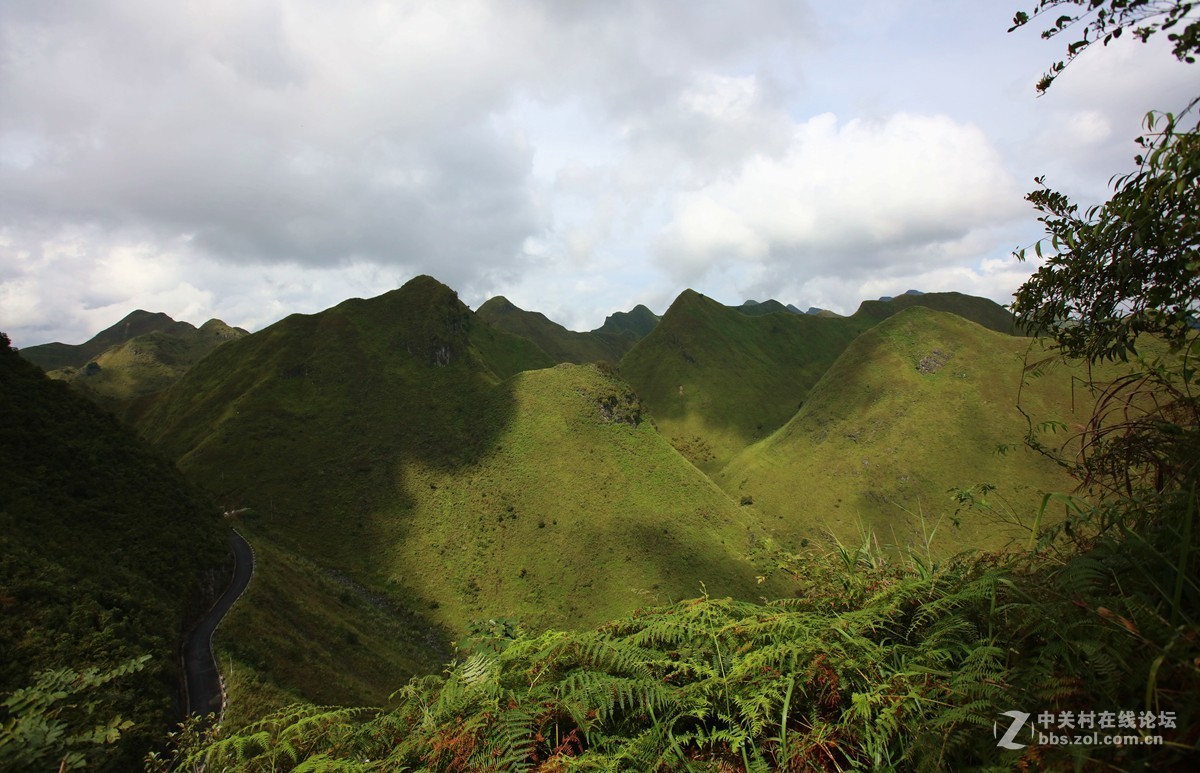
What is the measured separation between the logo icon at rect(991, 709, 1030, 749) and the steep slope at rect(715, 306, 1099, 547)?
295 feet

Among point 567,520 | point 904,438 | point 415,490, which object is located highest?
point 904,438

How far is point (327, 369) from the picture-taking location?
102000 millimetres

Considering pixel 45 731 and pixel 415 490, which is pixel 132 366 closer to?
pixel 415 490

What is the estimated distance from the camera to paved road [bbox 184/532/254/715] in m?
27.4

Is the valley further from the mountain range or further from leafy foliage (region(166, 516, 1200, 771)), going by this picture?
leafy foliage (region(166, 516, 1200, 771))

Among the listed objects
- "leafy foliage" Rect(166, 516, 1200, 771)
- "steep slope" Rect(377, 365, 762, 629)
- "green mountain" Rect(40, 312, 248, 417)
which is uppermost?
"green mountain" Rect(40, 312, 248, 417)

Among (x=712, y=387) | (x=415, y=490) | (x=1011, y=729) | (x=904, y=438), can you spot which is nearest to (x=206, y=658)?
(x=1011, y=729)

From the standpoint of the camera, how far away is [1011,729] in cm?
284

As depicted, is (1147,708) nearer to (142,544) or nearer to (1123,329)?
(1123,329)

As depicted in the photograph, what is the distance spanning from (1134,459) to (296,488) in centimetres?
9138

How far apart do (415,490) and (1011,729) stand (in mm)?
88470

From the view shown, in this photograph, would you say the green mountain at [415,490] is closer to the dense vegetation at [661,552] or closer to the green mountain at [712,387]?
the dense vegetation at [661,552]

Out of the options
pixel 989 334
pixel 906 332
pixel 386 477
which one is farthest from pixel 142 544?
pixel 989 334

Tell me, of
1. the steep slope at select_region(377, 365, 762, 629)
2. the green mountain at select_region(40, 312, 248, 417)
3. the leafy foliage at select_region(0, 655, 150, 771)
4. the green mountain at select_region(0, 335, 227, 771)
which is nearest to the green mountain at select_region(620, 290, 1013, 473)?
the steep slope at select_region(377, 365, 762, 629)
